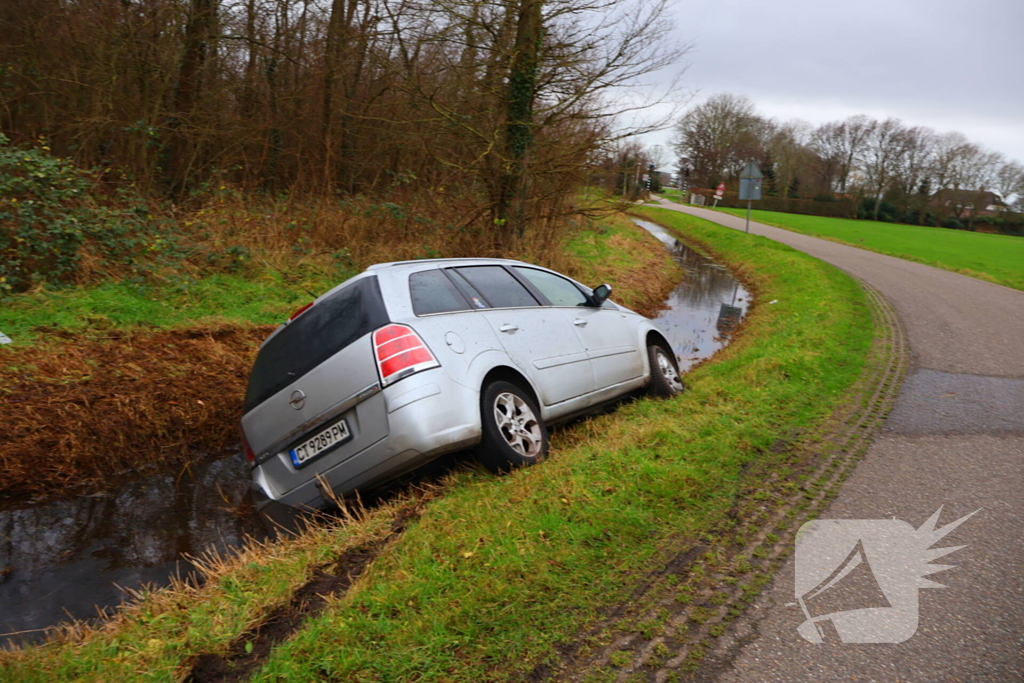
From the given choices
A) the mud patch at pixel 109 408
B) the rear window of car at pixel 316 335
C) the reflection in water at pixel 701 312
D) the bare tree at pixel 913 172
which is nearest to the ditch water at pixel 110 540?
the mud patch at pixel 109 408

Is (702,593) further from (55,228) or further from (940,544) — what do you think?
(55,228)

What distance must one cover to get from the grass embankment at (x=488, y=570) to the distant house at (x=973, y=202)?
7807 cm

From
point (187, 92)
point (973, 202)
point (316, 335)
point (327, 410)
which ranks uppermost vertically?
point (973, 202)

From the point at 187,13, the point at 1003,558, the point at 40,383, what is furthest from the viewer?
the point at 187,13

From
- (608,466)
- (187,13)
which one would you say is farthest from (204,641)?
(187,13)

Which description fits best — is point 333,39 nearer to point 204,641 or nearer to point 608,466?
point 608,466

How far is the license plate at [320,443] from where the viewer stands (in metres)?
4.63

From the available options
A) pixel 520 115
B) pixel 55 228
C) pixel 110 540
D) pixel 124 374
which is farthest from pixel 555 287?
pixel 520 115

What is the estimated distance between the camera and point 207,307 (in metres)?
9.60

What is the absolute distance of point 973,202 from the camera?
235 feet

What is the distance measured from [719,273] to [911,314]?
8812mm

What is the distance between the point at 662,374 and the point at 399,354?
11.4 ft

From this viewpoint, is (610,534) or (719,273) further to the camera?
(719,273)

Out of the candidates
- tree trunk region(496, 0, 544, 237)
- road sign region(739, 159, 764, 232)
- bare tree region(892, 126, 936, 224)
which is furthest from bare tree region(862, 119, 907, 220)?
tree trunk region(496, 0, 544, 237)
